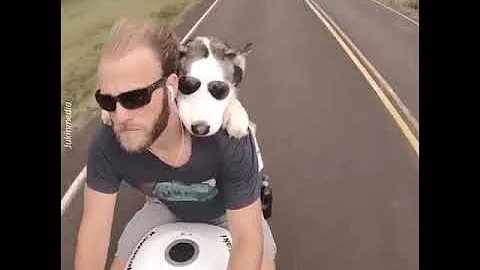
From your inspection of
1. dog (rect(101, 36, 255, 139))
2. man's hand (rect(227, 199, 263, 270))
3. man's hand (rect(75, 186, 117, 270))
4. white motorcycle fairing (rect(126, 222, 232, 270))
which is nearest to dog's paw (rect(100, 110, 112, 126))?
dog (rect(101, 36, 255, 139))

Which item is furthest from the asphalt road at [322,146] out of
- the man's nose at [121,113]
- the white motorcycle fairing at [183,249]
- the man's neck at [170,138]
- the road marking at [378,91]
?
the man's nose at [121,113]

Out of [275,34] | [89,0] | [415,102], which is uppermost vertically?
[89,0]

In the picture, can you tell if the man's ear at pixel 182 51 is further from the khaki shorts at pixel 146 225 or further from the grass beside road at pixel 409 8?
the grass beside road at pixel 409 8

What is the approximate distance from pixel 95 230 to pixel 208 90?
83cm

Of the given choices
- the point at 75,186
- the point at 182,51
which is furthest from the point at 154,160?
the point at 75,186

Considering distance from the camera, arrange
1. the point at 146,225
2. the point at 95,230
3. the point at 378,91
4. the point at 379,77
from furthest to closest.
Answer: the point at 379,77, the point at 378,91, the point at 146,225, the point at 95,230

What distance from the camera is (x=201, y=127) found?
10.7ft

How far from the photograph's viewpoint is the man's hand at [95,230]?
11.2 feet

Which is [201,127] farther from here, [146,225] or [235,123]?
[146,225]

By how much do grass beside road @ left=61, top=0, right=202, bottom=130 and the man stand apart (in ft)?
2.17
